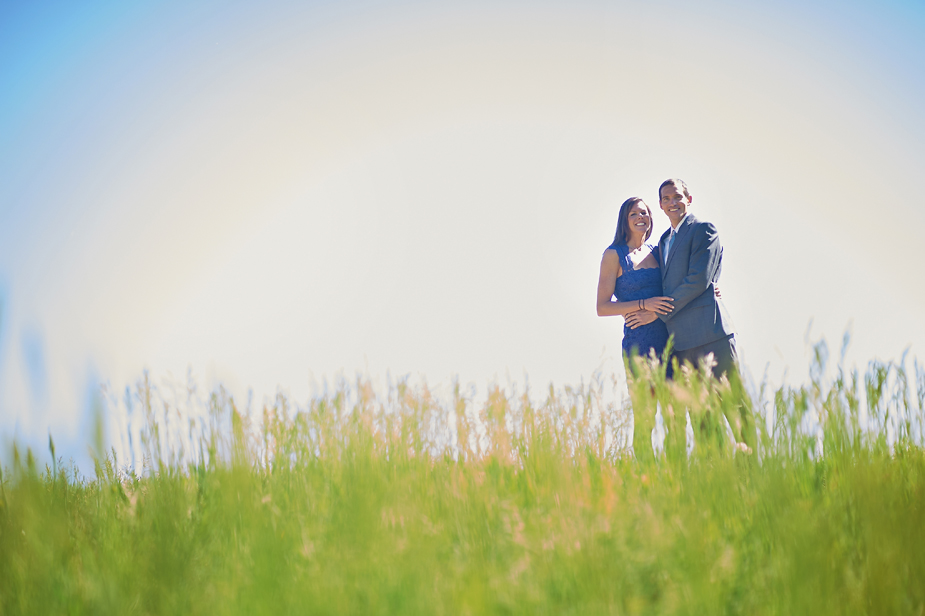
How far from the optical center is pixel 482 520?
2492 millimetres

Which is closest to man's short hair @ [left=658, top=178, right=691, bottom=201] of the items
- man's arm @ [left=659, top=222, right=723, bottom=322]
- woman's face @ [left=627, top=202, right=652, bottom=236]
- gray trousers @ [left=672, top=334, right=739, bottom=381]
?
woman's face @ [left=627, top=202, right=652, bottom=236]

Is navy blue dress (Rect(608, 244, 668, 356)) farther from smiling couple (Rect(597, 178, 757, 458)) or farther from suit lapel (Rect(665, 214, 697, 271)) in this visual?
suit lapel (Rect(665, 214, 697, 271))

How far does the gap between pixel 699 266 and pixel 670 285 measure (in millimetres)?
266

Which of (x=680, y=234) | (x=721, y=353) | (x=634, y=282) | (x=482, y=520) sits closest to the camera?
(x=482, y=520)

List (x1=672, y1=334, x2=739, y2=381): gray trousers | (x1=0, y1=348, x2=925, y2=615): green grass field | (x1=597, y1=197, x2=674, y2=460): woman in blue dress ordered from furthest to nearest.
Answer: (x1=597, y1=197, x2=674, y2=460): woman in blue dress < (x1=672, y1=334, x2=739, y2=381): gray trousers < (x1=0, y1=348, x2=925, y2=615): green grass field

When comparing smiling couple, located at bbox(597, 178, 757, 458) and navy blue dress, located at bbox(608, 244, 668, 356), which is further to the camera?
navy blue dress, located at bbox(608, 244, 668, 356)

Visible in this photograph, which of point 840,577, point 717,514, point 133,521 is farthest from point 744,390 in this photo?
point 133,521

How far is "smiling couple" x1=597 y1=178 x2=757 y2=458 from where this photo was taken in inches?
163

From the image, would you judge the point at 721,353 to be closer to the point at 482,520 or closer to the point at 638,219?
the point at 638,219

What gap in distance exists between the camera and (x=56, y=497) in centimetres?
313

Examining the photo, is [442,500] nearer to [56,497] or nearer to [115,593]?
[115,593]

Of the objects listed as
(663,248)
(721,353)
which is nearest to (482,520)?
(721,353)

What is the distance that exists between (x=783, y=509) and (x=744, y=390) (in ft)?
1.95

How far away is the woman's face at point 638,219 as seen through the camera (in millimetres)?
4734
